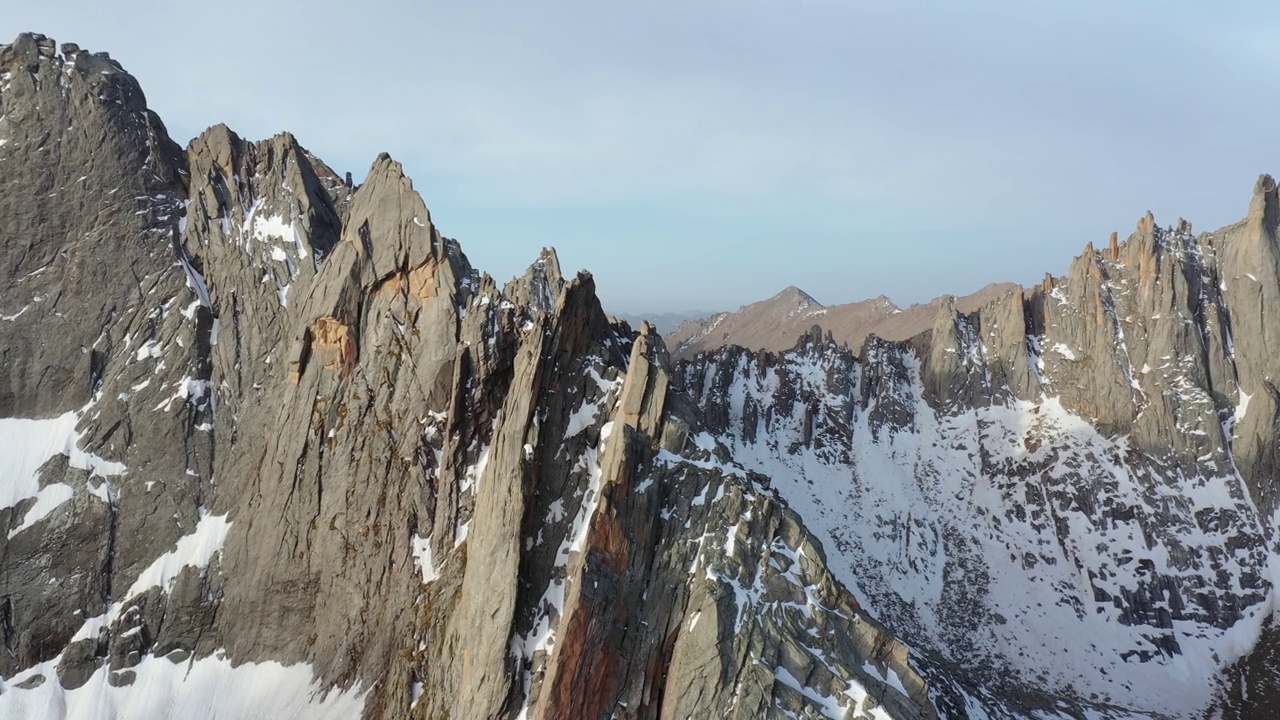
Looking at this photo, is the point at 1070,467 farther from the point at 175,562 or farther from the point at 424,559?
the point at 175,562

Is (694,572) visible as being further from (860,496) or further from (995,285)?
(995,285)

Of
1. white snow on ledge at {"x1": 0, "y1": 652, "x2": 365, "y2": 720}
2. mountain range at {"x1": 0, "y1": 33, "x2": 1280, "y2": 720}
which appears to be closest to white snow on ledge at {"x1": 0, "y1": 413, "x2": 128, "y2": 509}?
mountain range at {"x1": 0, "y1": 33, "x2": 1280, "y2": 720}

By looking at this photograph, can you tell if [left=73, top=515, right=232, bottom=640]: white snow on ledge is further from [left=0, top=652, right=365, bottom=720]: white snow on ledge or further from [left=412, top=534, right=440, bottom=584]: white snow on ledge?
[left=412, top=534, right=440, bottom=584]: white snow on ledge

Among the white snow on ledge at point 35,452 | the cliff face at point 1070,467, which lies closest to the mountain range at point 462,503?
the white snow on ledge at point 35,452

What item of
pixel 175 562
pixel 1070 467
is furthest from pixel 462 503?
pixel 1070 467

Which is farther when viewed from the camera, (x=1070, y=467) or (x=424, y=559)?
(x=1070, y=467)

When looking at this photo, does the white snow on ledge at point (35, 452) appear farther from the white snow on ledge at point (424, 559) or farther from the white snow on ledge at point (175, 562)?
the white snow on ledge at point (424, 559)
